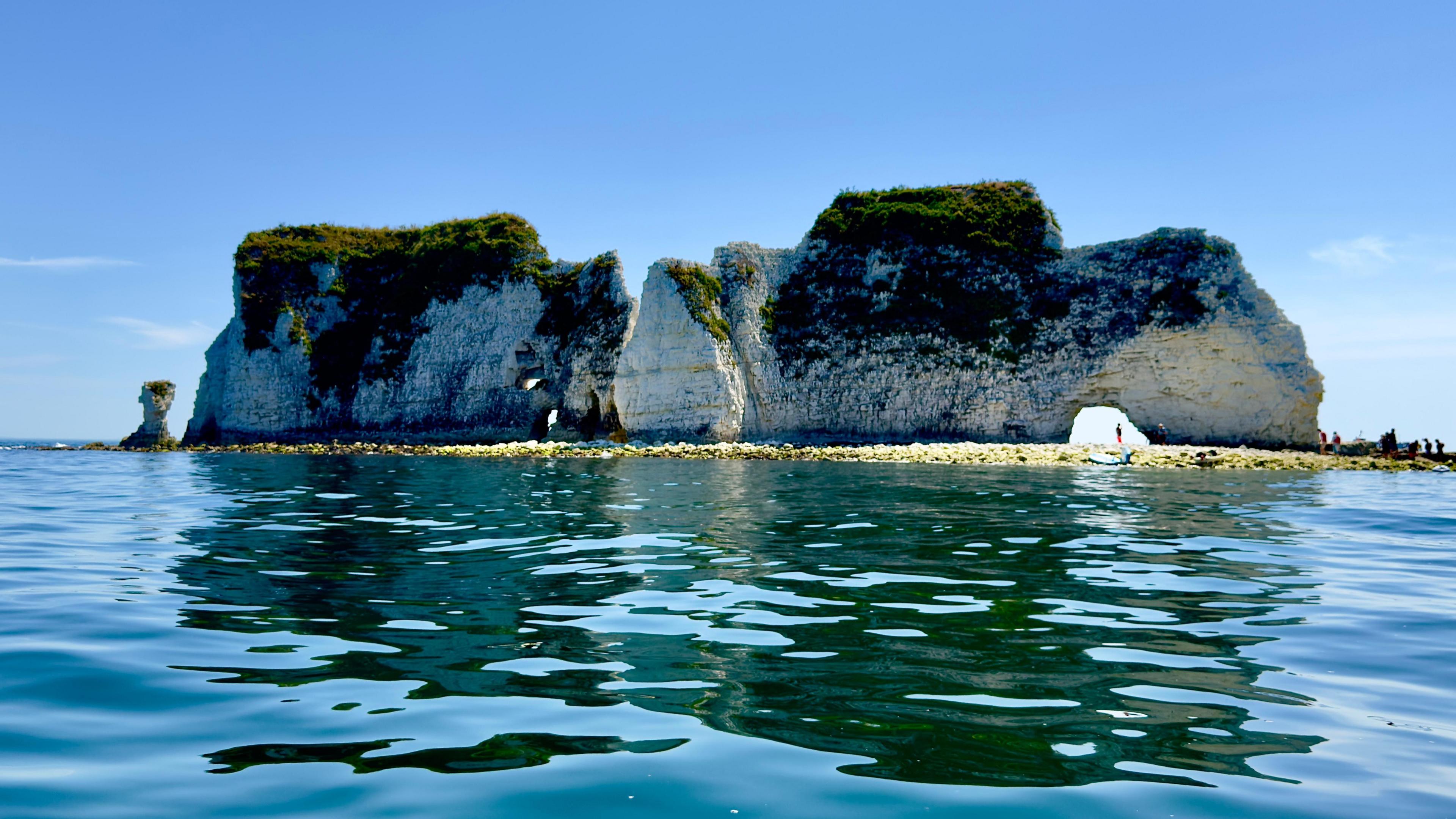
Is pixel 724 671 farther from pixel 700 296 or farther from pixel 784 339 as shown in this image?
pixel 784 339

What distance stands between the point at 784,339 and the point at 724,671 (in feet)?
152

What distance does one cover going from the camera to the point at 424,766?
380 cm

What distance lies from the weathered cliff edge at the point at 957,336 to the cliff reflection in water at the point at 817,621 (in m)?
31.5

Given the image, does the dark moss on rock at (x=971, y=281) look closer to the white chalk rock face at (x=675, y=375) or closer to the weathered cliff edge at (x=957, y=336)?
the weathered cliff edge at (x=957, y=336)

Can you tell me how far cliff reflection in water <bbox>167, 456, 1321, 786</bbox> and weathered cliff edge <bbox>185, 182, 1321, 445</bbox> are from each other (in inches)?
1245

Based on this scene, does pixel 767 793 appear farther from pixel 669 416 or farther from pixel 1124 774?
pixel 669 416

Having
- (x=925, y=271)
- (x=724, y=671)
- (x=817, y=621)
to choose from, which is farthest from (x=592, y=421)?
(x=724, y=671)

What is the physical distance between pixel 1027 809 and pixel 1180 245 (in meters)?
49.1

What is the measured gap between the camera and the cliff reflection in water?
4203 millimetres

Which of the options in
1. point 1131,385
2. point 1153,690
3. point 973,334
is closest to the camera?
point 1153,690

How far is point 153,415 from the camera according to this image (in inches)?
2435

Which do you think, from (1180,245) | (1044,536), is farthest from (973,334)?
(1044,536)

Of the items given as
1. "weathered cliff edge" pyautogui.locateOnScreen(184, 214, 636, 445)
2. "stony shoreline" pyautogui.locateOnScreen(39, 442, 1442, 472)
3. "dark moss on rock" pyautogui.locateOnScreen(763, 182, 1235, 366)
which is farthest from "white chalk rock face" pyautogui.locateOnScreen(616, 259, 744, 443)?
"dark moss on rock" pyautogui.locateOnScreen(763, 182, 1235, 366)

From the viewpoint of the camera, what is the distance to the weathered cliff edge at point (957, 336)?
43188 mm
